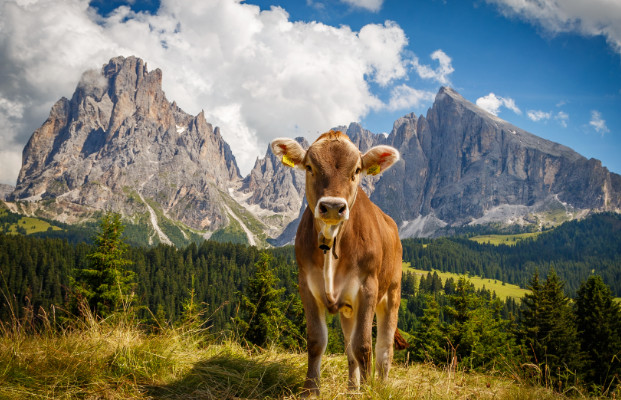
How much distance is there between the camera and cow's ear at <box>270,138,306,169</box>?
4145 mm

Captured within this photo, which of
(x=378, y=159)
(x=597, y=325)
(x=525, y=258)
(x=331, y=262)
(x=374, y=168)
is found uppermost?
(x=378, y=159)

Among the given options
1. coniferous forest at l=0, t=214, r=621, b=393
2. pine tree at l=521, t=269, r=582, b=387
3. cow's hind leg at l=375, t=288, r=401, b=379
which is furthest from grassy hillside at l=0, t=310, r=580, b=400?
pine tree at l=521, t=269, r=582, b=387

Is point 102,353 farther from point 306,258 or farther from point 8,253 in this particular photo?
point 8,253

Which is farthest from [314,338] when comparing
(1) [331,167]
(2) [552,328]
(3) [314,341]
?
(2) [552,328]

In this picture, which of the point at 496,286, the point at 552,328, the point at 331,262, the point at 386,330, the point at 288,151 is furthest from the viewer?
the point at 496,286

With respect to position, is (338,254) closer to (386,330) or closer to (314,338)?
(314,338)

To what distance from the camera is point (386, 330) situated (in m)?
5.58

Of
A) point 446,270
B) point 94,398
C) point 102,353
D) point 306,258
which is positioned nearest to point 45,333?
point 102,353

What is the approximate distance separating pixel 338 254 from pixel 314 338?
1082mm

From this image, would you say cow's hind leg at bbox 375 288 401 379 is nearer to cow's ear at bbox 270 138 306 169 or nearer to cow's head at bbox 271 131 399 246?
cow's head at bbox 271 131 399 246

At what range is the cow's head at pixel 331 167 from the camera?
3412 millimetres

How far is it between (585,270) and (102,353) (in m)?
211

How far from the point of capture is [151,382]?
409 cm

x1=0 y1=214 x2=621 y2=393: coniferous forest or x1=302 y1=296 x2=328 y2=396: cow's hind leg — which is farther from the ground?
x1=302 y1=296 x2=328 y2=396: cow's hind leg
